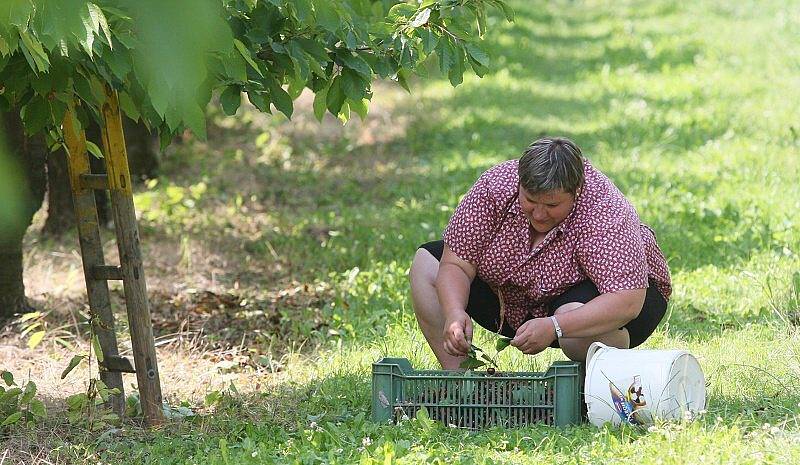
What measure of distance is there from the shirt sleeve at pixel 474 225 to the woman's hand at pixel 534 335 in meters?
0.41

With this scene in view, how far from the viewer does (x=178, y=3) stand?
84 cm

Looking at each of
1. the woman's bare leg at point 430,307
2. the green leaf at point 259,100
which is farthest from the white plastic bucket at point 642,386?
the green leaf at point 259,100

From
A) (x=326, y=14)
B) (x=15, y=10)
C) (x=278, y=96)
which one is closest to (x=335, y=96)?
(x=278, y=96)

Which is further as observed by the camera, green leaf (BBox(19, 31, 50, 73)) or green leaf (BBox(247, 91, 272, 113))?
green leaf (BBox(247, 91, 272, 113))

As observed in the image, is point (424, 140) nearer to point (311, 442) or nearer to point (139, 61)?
point (311, 442)

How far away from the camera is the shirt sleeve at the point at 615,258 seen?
12.3 ft

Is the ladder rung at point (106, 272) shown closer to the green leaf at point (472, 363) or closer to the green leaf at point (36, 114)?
the green leaf at point (36, 114)

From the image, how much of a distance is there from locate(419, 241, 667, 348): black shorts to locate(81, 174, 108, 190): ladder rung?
1.23m

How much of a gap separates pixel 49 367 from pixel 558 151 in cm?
260

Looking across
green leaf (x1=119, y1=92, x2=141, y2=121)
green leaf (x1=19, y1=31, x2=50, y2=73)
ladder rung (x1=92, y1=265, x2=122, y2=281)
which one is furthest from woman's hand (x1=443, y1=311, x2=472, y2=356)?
green leaf (x1=19, y1=31, x2=50, y2=73)

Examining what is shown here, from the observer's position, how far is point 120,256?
4.05m

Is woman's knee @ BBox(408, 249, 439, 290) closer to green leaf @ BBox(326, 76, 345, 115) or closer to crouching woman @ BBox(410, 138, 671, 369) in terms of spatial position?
crouching woman @ BBox(410, 138, 671, 369)

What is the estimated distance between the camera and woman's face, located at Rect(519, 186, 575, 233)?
3695mm

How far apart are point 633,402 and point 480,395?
1.59ft
